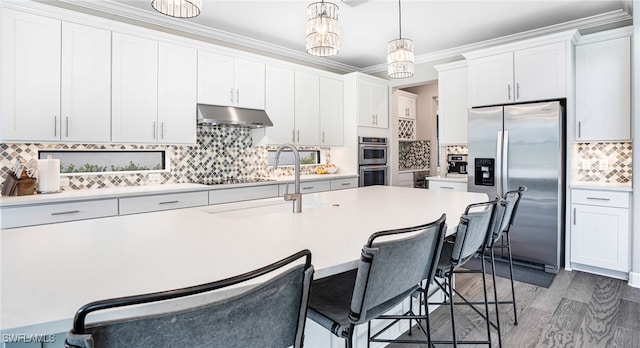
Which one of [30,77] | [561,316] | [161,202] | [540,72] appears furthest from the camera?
[540,72]

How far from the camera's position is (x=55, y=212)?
2.62 m

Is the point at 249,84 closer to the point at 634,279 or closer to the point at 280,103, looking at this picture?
the point at 280,103

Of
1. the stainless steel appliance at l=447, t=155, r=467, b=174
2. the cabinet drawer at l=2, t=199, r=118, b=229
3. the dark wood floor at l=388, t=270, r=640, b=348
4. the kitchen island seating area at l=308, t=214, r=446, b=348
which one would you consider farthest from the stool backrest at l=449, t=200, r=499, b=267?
the stainless steel appliance at l=447, t=155, r=467, b=174

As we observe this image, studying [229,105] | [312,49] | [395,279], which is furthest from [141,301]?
[229,105]

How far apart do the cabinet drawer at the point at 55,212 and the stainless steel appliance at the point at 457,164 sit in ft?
14.1

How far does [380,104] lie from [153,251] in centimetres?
479

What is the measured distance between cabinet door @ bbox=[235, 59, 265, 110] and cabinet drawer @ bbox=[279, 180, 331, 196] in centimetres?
106

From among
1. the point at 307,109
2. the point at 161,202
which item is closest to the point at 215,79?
the point at 307,109

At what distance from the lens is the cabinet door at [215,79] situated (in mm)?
3739

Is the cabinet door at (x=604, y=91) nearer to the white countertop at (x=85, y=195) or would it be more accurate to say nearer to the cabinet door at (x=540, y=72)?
the cabinet door at (x=540, y=72)

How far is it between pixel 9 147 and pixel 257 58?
8.47 ft

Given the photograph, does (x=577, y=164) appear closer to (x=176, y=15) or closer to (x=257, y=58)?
(x=257, y=58)

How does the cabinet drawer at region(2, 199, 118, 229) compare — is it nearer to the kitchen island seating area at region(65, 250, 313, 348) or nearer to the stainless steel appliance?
the kitchen island seating area at region(65, 250, 313, 348)

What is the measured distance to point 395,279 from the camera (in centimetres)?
114
